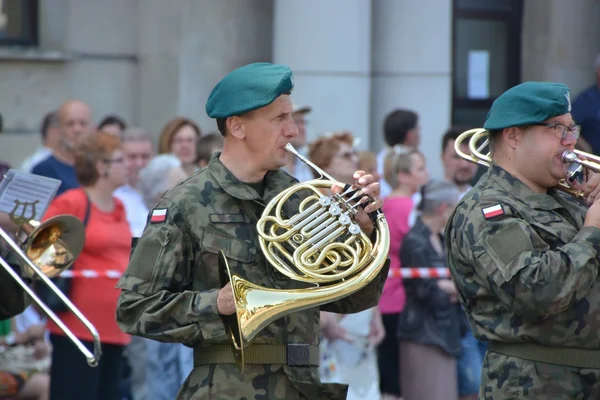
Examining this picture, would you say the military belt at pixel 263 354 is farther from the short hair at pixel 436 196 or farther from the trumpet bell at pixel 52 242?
the short hair at pixel 436 196

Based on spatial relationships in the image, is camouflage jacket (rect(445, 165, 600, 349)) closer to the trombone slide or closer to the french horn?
the french horn

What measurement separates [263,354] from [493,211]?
0.93 metres

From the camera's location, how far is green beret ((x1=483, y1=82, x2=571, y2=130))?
4.54 m

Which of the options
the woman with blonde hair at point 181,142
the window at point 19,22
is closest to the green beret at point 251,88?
the woman with blonde hair at point 181,142

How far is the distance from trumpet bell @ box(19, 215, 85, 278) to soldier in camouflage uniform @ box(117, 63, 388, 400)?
1050 millimetres

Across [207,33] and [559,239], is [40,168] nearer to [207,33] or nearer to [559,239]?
[207,33]

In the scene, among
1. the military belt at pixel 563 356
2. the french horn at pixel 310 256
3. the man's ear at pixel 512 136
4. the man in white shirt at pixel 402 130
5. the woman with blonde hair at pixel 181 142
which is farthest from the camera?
the man in white shirt at pixel 402 130

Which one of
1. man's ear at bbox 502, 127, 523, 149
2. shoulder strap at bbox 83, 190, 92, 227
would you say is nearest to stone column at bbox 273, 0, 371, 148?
shoulder strap at bbox 83, 190, 92, 227

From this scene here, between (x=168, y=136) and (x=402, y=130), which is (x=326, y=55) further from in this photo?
(x=168, y=136)

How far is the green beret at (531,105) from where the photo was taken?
4535 millimetres

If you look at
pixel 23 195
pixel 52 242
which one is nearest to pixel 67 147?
pixel 52 242

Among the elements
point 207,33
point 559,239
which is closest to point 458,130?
point 207,33

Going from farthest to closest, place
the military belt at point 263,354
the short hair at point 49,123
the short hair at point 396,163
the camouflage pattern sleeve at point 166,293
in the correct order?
the short hair at point 49,123 < the short hair at point 396,163 < the military belt at point 263,354 < the camouflage pattern sleeve at point 166,293

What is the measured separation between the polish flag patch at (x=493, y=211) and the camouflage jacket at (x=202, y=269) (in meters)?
0.40
